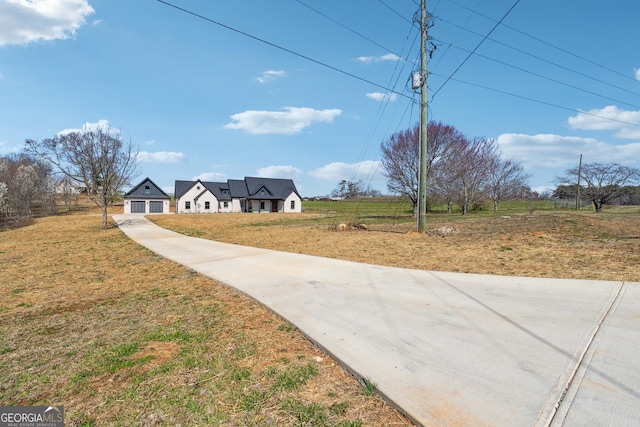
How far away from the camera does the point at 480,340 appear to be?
3055 millimetres

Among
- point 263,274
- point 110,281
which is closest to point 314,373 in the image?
point 263,274

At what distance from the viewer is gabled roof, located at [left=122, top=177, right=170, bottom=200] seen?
4538 centimetres

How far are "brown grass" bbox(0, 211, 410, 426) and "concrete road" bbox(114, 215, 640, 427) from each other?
0.31 metres

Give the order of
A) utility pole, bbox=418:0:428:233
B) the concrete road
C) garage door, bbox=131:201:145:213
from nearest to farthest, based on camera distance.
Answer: the concrete road < utility pole, bbox=418:0:428:233 < garage door, bbox=131:201:145:213

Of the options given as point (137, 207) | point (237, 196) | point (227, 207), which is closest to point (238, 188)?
point (237, 196)

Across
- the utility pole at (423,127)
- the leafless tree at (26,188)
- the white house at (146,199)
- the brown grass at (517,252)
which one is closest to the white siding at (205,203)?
the white house at (146,199)

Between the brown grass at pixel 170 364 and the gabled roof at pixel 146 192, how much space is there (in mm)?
45591

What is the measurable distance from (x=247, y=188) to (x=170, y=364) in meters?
48.9

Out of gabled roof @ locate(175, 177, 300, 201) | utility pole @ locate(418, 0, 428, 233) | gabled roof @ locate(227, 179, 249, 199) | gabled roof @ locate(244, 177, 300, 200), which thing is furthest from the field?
gabled roof @ locate(227, 179, 249, 199)

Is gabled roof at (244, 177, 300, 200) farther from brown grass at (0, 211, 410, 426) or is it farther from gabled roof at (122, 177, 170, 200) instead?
brown grass at (0, 211, 410, 426)

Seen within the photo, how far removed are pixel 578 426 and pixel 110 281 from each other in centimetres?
751

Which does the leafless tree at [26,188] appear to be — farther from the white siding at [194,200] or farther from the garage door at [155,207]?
the white siding at [194,200]

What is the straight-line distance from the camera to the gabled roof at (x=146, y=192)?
149ft

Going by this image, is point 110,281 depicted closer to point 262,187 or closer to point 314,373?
point 314,373
